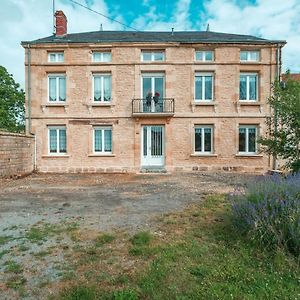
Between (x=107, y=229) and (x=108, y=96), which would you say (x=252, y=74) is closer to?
(x=108, y=96)

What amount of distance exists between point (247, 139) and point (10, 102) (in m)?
26.4

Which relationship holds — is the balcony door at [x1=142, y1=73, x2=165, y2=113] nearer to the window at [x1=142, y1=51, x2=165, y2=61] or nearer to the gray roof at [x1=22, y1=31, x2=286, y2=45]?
the window at [x1=142, y1=51, x2=165, y2=61]

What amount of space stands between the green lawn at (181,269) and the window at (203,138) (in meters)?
11.1

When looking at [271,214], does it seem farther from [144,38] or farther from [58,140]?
[144,38]

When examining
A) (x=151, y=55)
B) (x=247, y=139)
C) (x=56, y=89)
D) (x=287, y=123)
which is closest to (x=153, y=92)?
(x=151, y=55)

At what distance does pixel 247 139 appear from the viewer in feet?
50.6

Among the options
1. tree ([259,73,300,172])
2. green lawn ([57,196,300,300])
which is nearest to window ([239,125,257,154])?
tree ([259,73,300,172])

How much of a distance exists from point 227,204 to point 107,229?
3353 mm

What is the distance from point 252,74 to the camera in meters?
15.4

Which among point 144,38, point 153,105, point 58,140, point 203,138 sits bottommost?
point 58,140

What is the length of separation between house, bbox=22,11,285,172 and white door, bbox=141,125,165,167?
19 centimetres

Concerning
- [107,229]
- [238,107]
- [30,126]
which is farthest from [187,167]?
[107,229]

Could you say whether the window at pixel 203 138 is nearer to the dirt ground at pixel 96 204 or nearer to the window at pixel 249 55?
the window at pixel 249 55

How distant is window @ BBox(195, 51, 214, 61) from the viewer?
50.3 ft
